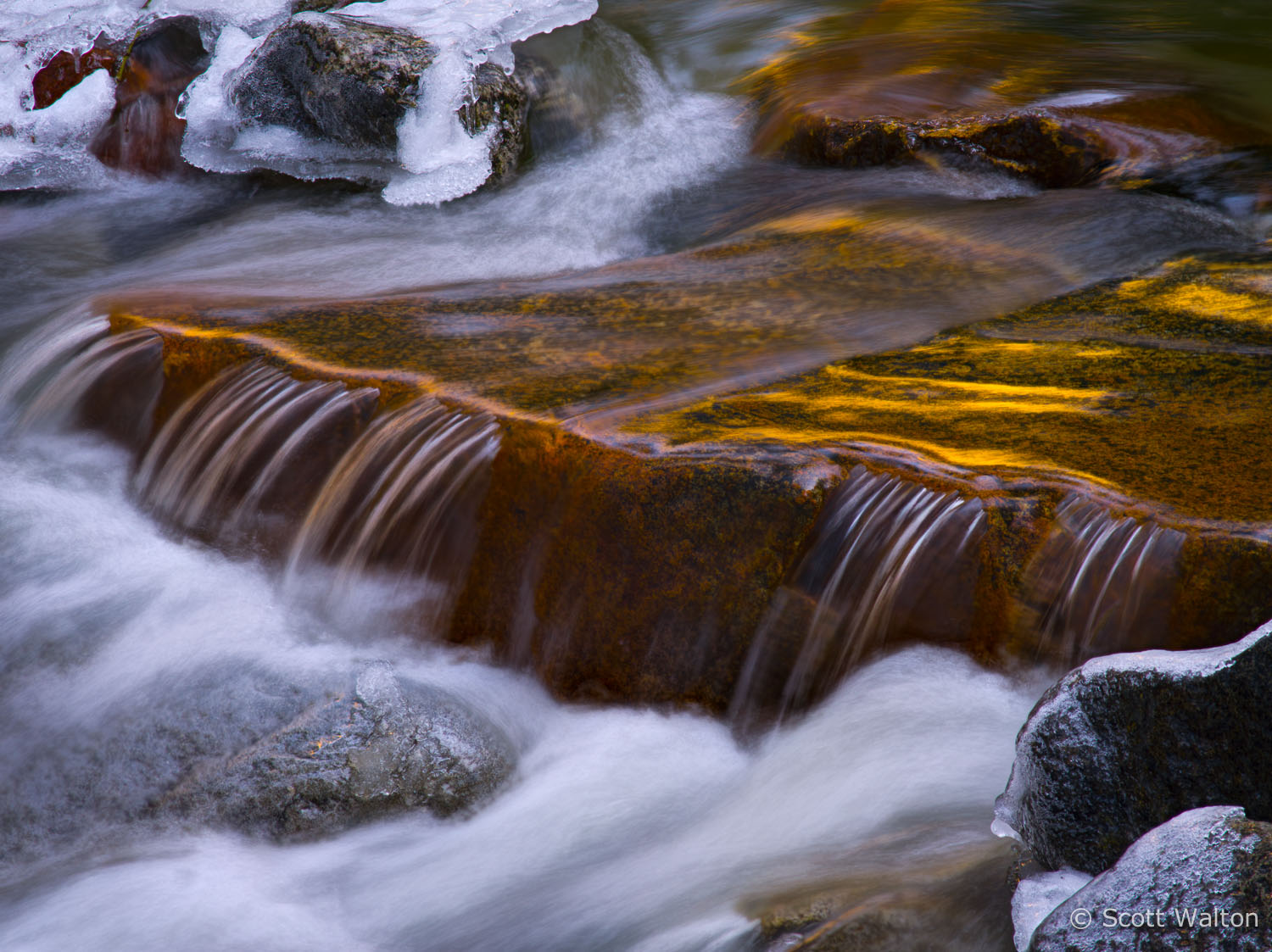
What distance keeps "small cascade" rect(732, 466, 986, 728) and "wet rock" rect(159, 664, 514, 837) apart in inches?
33.0

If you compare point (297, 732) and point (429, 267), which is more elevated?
point (429, 267)

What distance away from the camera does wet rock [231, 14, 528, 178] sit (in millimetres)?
6492

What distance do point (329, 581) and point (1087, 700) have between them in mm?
2463

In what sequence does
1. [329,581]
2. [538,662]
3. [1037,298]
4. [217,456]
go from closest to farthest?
[538,662], [329,581], [217,456], [1037,298]

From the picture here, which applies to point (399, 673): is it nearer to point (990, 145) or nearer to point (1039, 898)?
point (1039, 898)

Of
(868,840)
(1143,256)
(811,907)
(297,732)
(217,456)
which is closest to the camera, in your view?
(811,907)

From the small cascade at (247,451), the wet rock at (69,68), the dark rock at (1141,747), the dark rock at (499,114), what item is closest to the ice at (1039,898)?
the dark rock at (1141,747)

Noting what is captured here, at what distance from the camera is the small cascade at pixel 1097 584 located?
2643 mm

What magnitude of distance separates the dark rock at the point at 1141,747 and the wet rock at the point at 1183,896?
0.21 meters

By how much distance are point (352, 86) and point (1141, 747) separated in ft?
19.6

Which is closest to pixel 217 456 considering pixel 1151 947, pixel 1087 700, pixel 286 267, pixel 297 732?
pixel 297 732

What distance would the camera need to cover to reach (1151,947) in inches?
74.4

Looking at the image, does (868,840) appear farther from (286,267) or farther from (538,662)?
(286,267)

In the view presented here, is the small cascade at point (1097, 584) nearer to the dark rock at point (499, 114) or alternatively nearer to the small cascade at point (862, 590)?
the small cascade at point (862, 590)
